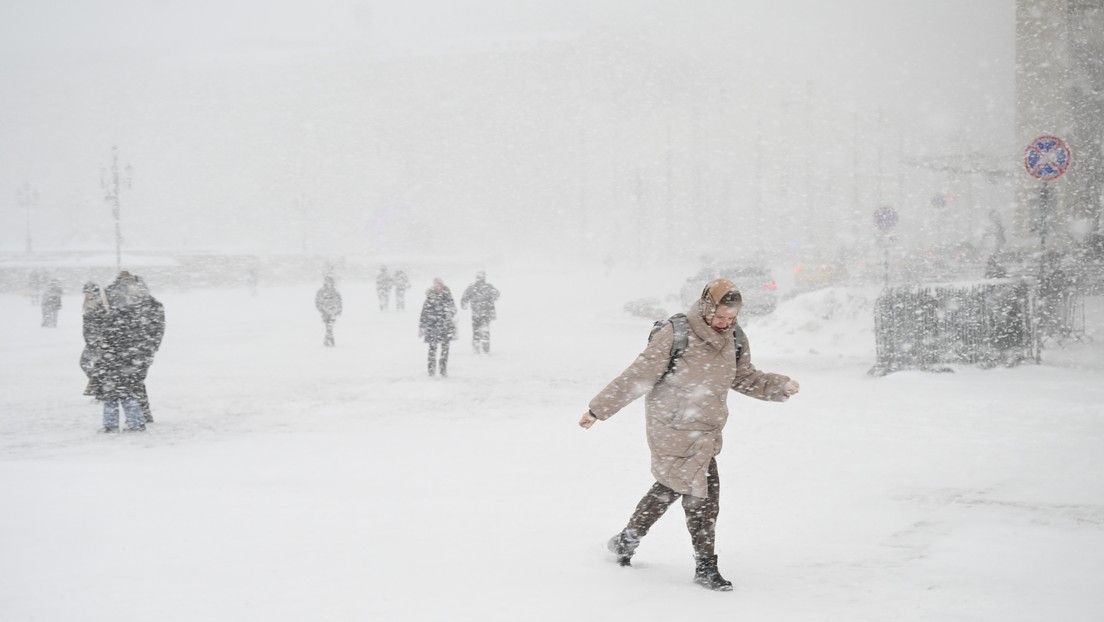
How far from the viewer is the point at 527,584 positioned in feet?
15.7

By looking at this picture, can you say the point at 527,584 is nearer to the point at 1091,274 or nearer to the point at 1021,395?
the point at 1021,395

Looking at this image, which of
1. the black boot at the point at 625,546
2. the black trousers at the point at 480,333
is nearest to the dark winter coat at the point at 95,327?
the black boot at the point at 625,546

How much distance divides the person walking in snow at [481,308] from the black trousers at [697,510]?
13462mm

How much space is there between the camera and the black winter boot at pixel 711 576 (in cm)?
464

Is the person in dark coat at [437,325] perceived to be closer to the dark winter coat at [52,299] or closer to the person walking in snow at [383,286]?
the dark winter coat at [52,299]

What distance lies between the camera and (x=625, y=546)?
5004mm

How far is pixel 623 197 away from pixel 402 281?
102 m

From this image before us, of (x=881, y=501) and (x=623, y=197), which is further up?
(x=623, y=197)

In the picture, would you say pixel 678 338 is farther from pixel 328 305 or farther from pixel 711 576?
pixel 328 305

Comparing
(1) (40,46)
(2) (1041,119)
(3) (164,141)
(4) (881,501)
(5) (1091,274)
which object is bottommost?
(4) (881,501)

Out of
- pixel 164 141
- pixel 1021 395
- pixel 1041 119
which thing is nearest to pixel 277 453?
pixel 1021 395

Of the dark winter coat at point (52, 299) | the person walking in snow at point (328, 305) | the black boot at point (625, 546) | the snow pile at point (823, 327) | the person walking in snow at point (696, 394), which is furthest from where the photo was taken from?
the dark winter coat at point (52, 299)

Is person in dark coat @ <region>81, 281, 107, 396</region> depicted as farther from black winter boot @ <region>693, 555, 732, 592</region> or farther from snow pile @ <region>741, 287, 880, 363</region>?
snow pile @ <region>741, 287, 880, 363</region>

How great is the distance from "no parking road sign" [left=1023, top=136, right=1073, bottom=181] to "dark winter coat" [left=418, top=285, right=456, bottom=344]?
9.36 m
